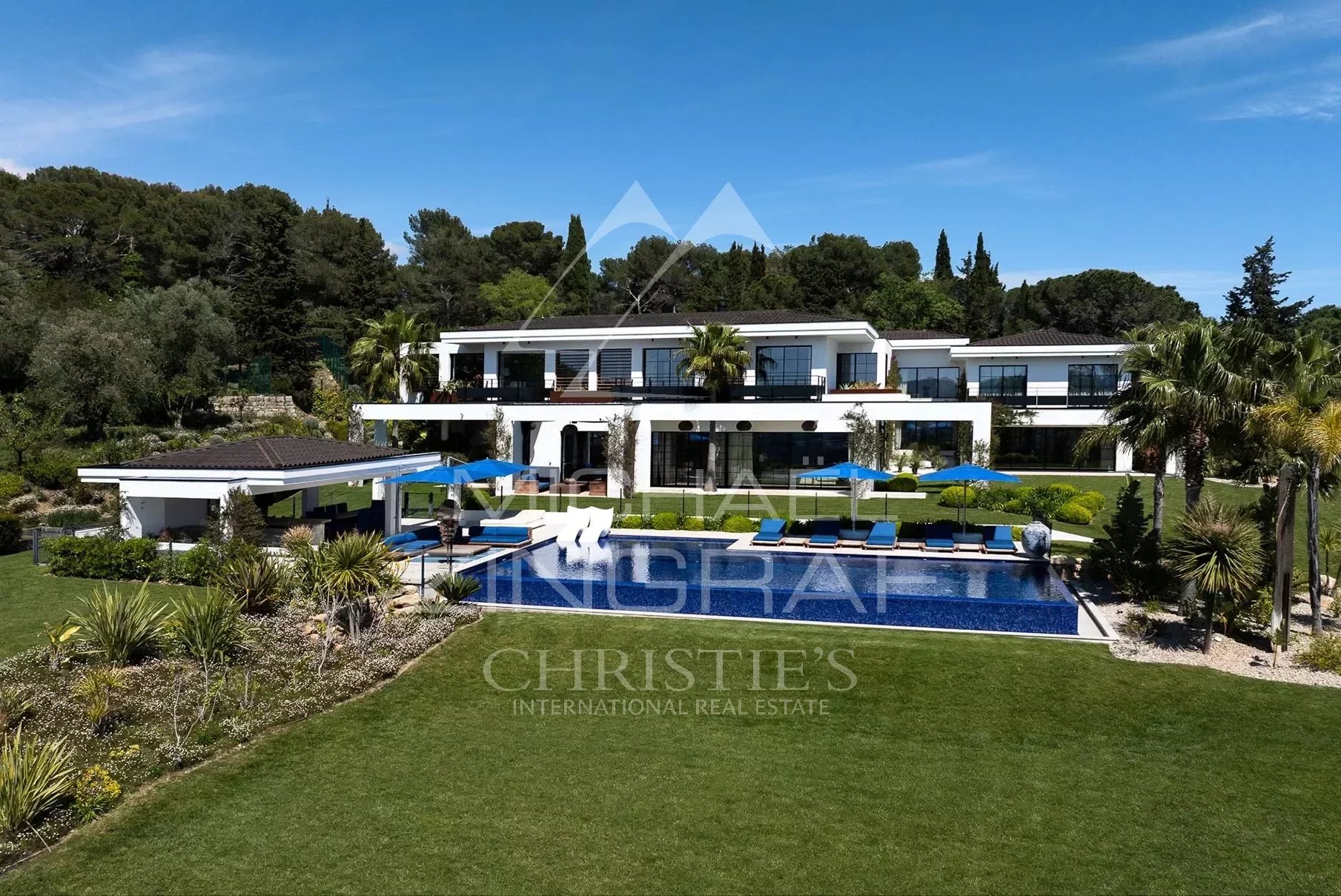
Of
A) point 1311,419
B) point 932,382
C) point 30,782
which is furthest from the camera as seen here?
point 932,382

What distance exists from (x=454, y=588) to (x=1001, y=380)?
110 feet

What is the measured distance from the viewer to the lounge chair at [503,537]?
23080 millimetres

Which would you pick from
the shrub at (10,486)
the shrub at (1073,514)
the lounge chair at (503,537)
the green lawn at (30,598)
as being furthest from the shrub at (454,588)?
the shrub at (1073,514)

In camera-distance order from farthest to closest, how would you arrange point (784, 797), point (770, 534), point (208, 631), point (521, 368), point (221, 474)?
point (521, 368) < point (770, 534) < point (221, 474) < point (208, 631) < point (784, 797)

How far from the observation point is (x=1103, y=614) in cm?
1597

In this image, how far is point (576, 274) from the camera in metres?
71.3

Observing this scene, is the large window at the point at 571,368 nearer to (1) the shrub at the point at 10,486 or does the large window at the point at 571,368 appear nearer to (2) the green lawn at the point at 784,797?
(1) the shrub at the point at 10,486

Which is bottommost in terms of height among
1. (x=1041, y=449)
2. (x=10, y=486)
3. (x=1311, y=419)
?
(x=10, y=486)

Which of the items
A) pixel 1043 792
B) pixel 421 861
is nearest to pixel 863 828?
pixel 1043 792

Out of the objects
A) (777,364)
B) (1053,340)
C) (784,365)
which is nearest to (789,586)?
(784,365)

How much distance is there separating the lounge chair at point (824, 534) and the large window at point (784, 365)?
44.5 feet

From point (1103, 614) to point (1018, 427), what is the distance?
26.4 metres

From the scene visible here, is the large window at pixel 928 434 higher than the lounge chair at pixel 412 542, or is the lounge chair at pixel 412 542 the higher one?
the large window at pixel 928 434

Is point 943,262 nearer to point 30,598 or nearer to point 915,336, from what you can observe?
point 915,336
